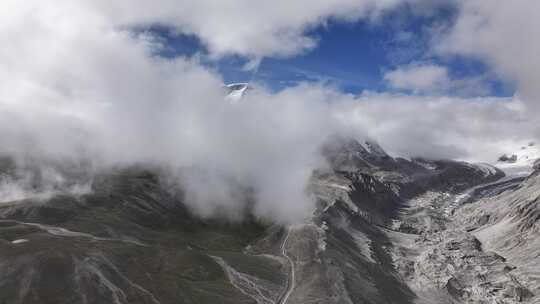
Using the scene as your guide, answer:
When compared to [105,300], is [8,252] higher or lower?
higher

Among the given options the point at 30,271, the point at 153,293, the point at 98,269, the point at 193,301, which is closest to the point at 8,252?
the point at 30,271

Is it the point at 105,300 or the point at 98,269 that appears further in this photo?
the point at 98,269

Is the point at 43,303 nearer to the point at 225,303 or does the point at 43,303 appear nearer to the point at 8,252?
the point at 8,252

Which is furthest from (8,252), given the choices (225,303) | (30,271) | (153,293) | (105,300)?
(225,303)

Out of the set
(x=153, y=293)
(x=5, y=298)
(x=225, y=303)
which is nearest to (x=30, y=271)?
(x=5, y=298)

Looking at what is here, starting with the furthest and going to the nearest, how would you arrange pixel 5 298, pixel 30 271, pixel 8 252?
pixel 8 252 < pixel 30 271 < pixel 5 298

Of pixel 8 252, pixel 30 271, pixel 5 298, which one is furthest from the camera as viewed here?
pixel 8 252

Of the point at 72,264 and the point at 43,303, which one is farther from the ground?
the point at 72,264

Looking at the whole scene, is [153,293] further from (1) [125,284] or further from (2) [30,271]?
(2) [30,271]

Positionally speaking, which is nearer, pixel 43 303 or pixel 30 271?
pixel 43 303
